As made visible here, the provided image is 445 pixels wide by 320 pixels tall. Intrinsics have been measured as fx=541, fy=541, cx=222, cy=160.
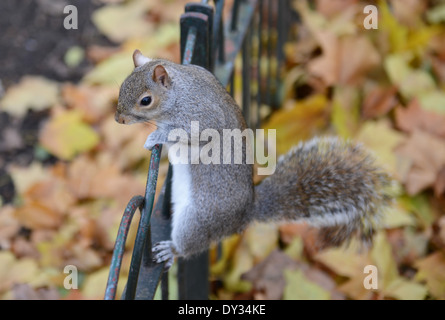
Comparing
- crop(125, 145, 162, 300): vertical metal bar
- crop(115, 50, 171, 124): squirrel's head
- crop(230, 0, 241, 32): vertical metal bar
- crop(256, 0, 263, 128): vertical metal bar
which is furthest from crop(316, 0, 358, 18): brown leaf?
crop(125, 145, 162, 300): vertical metal bar

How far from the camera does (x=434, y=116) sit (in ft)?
6.62

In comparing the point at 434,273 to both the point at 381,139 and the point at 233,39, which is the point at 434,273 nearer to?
the point at 381,139

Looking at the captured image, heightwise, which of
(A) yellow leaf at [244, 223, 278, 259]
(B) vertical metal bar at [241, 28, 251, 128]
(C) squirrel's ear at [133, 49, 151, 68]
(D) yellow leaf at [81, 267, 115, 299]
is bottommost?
(D) yellow leaf at [81, 267, 115, 299]

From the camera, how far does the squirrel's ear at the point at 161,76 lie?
3.99 feet

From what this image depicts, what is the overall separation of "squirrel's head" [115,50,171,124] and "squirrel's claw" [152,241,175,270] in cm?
29

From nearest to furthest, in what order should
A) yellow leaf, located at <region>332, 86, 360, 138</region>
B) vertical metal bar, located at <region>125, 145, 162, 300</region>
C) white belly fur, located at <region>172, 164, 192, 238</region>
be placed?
vertical metal bar, located at <region>125, 145, 162, 300</region>
white belly fur, located at <region>172, 164, 192, 238</region>
yellow leaf, located at <region>332, 86, 360, 138</region>

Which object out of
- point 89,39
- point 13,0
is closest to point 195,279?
→ point 89,39

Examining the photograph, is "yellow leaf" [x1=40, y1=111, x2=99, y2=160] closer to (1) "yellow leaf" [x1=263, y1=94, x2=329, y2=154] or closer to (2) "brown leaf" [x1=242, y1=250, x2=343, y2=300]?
(1) "yellow leaf" [x1=263, y1=94, x2=329, y2=154]

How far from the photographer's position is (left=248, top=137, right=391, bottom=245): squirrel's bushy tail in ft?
4.66

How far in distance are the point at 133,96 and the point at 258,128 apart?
3.36ft

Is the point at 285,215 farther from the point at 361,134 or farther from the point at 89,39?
the point at 89,39

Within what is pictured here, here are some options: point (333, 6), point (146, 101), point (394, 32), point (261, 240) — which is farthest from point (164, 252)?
point (333, 6)
